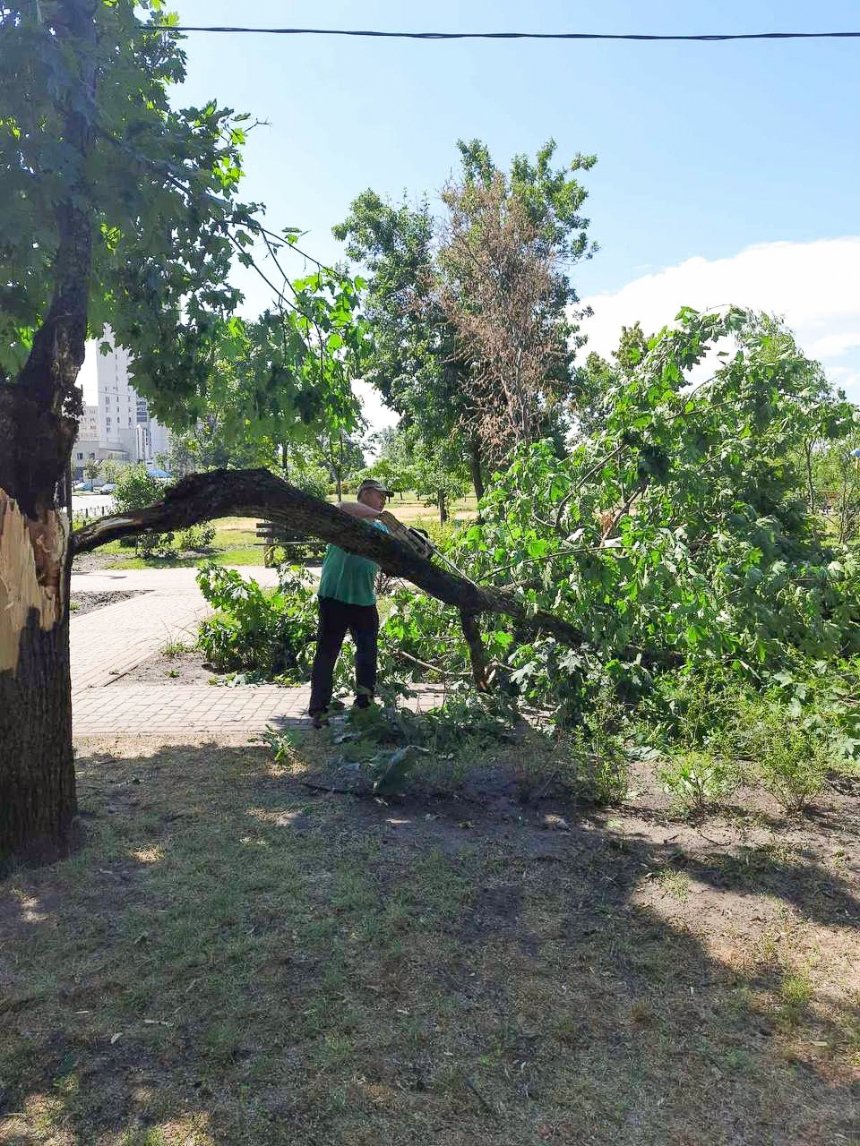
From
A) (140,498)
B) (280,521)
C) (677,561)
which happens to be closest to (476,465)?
(140,498)

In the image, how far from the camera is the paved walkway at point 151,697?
22.6ft

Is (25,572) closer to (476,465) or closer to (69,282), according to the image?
(69,282)

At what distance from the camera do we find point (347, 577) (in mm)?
6609

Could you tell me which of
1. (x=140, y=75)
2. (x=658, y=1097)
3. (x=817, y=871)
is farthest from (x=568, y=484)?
(x=658, y=1097)

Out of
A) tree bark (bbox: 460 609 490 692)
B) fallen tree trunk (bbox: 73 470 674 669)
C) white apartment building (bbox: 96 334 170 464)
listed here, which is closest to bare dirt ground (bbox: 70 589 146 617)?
tree bark (bbox: 460 609 490 692)

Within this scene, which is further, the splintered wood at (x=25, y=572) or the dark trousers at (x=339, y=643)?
the dark trousers at (x=339, y=643)

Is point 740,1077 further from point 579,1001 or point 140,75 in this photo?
point 140,75

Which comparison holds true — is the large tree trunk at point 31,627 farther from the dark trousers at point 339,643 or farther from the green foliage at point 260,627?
the green foliage at point 260,627

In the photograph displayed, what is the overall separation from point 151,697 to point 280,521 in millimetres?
3675

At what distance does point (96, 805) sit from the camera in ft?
16.2

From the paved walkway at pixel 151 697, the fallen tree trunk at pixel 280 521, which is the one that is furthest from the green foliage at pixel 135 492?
the fallen tree trunk at pixel 280 521

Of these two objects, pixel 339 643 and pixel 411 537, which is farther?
pixel 339 643

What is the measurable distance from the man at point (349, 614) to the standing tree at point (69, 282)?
→ 1.04 metres

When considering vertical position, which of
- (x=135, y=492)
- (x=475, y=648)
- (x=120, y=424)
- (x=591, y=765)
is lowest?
(x=591, y=765)
